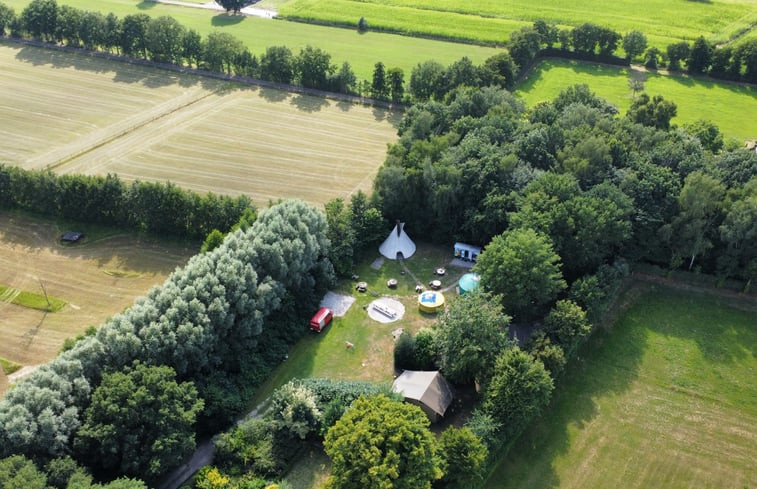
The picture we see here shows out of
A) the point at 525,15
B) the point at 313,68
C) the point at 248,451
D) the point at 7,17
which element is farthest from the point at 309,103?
the point at 7,17

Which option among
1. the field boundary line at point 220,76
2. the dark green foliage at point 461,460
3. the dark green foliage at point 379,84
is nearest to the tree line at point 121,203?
the dark green foliage at point 461,460

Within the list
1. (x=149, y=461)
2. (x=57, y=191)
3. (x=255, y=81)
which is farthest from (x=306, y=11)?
(x=149, y=461)

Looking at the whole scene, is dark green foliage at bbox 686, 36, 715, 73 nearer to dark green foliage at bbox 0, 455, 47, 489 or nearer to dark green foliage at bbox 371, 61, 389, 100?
dark green foliage at bbox 371, 61, 389, 100

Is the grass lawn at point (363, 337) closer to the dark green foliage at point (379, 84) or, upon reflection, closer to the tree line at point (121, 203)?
the tree line at point (121, 203)

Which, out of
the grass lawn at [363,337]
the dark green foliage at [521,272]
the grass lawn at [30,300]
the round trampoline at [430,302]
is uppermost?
the dark green foliage at [521,272]

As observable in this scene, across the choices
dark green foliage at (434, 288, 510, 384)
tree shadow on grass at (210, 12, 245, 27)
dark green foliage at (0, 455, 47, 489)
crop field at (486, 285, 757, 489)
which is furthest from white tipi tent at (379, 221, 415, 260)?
tree shadow on grass at (210, 12, 245, 27)

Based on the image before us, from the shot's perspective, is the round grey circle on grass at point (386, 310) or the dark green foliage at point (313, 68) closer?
the round grey circle on grass at point (386, 310)

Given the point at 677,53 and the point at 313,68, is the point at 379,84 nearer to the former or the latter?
the point at 313,68
